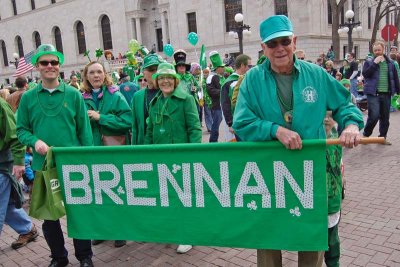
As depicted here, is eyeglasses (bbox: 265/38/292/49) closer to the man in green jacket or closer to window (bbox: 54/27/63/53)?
the man in green jacket

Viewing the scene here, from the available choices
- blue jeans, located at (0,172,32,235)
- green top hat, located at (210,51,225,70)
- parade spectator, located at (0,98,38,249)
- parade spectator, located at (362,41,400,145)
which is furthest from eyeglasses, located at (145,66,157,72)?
parade spectator, located at (362,41,400,145)

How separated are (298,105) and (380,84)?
6.41 m

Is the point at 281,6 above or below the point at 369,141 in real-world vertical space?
above

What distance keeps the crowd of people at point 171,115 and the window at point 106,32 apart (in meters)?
42.5

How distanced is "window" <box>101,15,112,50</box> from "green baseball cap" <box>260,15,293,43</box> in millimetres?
45536

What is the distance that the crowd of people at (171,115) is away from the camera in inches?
99.5

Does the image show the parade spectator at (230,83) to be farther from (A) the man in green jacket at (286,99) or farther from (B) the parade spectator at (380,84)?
(B) the parade spectator at (380,84)

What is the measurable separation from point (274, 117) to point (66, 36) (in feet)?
170

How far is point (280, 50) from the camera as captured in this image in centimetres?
251

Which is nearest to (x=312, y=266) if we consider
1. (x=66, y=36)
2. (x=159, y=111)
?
(x=159, y=111)

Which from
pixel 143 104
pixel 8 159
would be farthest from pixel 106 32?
pixel 8 159

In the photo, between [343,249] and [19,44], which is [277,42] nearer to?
[343,249]

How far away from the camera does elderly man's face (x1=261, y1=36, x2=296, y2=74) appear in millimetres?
2504

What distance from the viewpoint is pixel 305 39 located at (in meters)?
32.5
